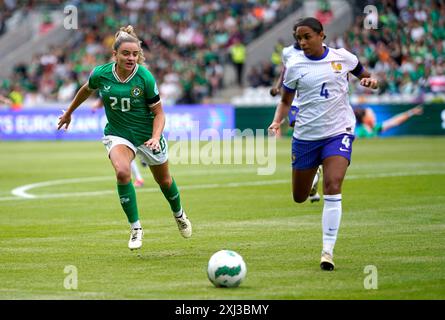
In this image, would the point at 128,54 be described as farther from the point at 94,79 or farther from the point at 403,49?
the point at 403,49

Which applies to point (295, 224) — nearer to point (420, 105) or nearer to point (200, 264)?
point (200, 264)

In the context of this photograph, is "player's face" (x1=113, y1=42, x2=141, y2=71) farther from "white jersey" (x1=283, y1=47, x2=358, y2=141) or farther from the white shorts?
"white jersey" (x1=283, y1=47, x2=358, y2=141)

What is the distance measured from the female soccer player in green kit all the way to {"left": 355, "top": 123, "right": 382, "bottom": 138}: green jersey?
1039 inches

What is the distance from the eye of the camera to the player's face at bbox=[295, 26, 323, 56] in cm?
1014

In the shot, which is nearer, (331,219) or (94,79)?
(331,219)

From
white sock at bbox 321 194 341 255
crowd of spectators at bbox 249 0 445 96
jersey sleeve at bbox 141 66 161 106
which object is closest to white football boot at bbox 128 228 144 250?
jersey sleeve at bbox 141 66 161 106

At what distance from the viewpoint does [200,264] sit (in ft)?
34.0

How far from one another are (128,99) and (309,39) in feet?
7.71

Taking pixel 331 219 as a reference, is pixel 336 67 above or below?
above

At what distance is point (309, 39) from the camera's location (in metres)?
10.2

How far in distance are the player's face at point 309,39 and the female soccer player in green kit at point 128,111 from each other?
200cm

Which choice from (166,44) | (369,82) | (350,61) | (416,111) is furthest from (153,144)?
(166,44)

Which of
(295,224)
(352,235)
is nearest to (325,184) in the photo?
(352,235)

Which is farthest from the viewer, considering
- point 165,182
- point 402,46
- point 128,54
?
point 402,46
